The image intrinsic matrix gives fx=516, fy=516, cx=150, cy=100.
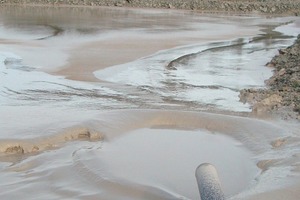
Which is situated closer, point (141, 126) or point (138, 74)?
point (141, 126)

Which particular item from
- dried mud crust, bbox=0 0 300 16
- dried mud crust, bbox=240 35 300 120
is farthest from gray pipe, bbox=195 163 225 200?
dried mud crust, bbox=0 0 300 16

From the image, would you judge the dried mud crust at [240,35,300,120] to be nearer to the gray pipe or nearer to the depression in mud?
the depression in mud

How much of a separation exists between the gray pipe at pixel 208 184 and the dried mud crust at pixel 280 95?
175 inches

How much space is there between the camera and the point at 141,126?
315 inches

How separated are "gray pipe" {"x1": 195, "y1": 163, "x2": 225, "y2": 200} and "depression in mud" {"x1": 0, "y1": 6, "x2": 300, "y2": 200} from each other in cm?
83

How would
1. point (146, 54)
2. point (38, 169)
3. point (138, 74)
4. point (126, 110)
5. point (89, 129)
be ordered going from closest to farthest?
1. point (38, 169)
2. point (89, 129)
3. point (126, 110)
4. point (138, 74)
5. point (146, 54)

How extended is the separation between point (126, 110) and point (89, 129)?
4.37 feet

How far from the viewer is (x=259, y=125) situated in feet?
26.2

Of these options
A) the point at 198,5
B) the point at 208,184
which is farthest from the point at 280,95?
the point at 198,5

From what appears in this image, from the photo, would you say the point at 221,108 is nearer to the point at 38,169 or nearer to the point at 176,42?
the point at 38,169

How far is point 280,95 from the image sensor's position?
9922 millimetres

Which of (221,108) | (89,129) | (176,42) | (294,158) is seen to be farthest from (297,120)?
(176,42)

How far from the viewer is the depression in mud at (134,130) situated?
5.43 metres

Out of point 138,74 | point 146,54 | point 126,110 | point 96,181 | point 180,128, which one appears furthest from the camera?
point 146,54
